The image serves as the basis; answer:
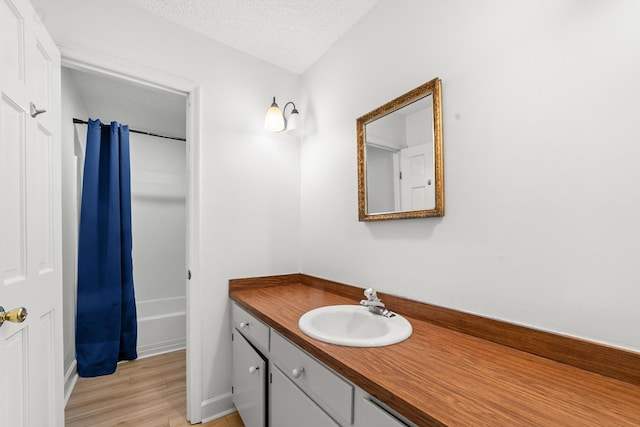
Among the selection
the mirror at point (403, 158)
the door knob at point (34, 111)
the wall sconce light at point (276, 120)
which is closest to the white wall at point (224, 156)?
the wall sconce light at point (276, 120)

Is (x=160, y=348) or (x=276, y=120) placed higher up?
(x=276, y=120)

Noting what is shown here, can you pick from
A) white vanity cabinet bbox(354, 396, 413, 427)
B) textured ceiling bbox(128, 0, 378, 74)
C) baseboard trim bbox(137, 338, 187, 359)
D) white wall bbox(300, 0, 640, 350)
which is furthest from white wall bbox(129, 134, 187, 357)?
white vanity cabinet bbox(354, 396, 413, 427)

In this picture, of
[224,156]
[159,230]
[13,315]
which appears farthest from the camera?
[159,230]

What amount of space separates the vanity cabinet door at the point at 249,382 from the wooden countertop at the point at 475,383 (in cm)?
41

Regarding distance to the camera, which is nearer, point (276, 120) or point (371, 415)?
point (371, 415)

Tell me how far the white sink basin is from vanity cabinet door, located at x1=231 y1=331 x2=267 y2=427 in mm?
331

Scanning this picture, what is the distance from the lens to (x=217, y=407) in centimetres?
175

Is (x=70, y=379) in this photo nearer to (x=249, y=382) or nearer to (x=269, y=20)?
(x=249, y=382)

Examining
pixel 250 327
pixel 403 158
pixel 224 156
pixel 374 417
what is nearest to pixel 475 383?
pixel 374 417

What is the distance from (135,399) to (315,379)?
5.59 ft

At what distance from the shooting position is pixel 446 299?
118 cm

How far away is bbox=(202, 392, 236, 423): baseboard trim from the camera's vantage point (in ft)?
5.64

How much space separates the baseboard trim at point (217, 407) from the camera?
1.72m

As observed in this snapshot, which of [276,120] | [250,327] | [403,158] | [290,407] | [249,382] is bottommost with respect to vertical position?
[249,382]
